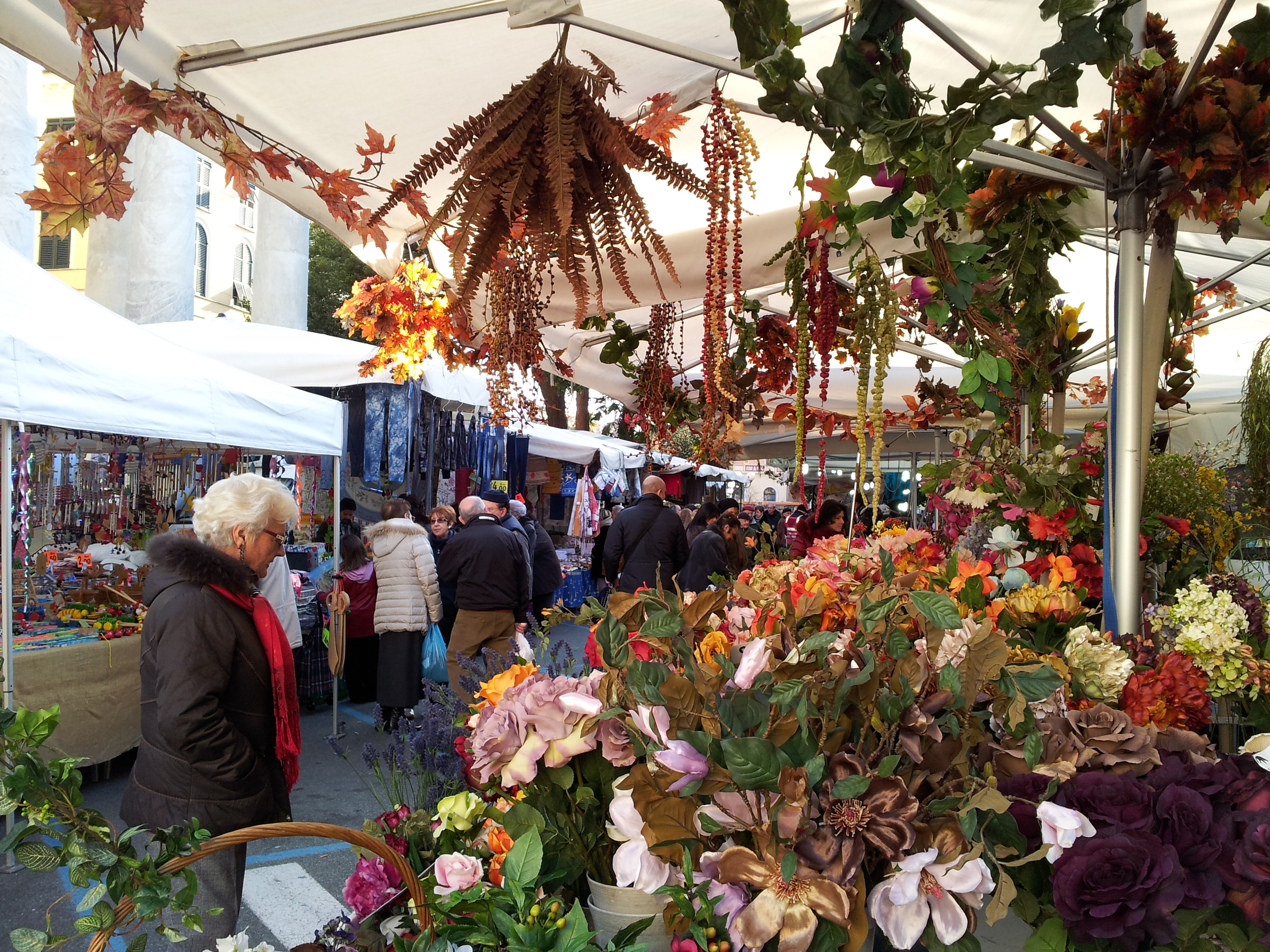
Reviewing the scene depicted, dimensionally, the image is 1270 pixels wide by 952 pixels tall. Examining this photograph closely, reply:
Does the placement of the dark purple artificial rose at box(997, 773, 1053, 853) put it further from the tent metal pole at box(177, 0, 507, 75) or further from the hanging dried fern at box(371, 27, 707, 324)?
the tent metal pole at box(177, 0, 507, 75)

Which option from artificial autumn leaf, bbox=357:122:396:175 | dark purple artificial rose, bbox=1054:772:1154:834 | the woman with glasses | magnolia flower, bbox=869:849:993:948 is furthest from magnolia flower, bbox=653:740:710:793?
the woman with glasses

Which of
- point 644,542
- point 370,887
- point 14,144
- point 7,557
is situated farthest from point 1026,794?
point 14,144

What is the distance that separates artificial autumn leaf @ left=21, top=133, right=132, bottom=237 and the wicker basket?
1.34 m

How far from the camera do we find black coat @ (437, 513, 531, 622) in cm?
527

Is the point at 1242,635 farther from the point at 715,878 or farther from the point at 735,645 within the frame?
the point at 715,878

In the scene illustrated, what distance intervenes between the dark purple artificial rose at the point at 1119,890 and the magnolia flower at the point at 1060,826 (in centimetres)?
4

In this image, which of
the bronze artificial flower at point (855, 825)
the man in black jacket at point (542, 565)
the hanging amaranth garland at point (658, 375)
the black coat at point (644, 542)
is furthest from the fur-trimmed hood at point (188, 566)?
the man in black jacket at point (542, 565)

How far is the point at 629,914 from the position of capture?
41.5 inches

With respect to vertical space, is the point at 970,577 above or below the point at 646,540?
above

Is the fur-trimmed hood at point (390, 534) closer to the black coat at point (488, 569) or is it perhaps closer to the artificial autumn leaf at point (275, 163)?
the black coat at point (488, 569)

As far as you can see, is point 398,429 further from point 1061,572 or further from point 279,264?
point 1061,572

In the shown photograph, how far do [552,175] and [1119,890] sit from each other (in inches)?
54.8

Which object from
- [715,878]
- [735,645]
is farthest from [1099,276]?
[715,878]

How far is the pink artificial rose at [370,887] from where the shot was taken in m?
1.24
